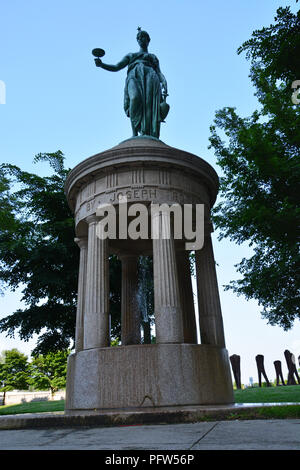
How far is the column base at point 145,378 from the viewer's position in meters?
9.02

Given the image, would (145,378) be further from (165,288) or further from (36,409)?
(36,409)

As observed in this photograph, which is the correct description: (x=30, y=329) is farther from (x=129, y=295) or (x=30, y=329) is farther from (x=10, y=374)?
(x=10, y=374)

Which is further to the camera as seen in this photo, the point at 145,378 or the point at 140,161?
the point at 140,161

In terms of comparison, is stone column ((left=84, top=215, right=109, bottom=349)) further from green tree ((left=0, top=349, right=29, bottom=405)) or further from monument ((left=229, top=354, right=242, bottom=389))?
green tree ((left=0, top=349, right=29, bottom=405))

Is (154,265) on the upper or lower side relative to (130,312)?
upper

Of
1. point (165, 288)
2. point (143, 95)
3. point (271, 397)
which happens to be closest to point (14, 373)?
point (271, 397)

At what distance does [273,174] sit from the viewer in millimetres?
11086

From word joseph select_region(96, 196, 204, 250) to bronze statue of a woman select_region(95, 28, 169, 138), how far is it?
12.0 feet

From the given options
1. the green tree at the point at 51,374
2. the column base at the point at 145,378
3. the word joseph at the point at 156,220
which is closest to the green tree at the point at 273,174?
the word joseph at the point at 156,220

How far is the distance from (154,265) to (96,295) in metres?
1.76

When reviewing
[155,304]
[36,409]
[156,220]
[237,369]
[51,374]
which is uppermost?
[156,220]

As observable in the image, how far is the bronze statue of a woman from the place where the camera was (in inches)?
555

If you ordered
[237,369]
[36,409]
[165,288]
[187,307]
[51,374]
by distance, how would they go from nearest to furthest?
[165,288] → [187,307] → [36,409] → [237,369] → [51,374]
